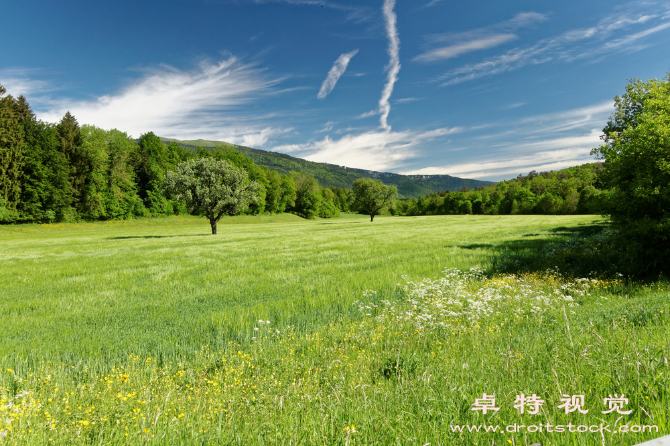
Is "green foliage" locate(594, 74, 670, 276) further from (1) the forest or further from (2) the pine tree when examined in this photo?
(2) the pine tree

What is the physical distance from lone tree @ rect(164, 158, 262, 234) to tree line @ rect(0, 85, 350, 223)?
4372 millimetres

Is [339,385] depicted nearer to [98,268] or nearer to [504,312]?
[504,312]

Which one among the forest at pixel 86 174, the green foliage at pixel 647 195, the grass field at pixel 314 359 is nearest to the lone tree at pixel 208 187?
the forest at pixel 86 174

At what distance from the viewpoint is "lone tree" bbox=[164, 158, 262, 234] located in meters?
35.7

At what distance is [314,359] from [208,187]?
3703 centimetres

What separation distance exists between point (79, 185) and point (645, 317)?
91.2 metres

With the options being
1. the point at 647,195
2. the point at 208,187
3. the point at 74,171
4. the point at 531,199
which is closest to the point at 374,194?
the point at 208,187

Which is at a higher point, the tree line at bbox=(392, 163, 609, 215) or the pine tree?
the pine tree

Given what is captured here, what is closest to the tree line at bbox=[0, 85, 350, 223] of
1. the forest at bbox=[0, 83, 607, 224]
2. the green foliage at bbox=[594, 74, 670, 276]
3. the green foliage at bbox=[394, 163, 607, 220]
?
the forest at bbox=[0, 83, 607, 224]

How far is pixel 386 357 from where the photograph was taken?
4.94 metres

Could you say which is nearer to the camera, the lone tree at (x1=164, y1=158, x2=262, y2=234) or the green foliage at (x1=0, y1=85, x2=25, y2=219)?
the lone tree at (x1=164, y1=158, x2=262, y2=234)

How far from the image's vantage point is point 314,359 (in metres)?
5.03

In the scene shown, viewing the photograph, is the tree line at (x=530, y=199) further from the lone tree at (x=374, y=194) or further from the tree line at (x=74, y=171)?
the tree line at (x=74, y=171)

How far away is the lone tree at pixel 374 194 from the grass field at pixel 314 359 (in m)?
→ 65.5
